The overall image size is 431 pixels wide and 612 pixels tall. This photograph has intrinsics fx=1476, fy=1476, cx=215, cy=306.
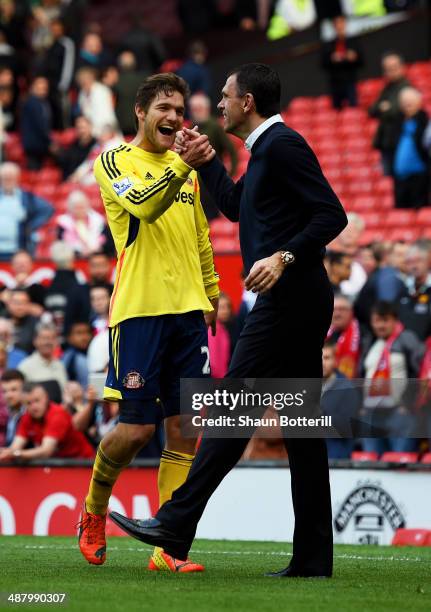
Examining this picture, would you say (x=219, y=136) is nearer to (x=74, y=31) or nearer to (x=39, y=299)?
(x=39, y=299)

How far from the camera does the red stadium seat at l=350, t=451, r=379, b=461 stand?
10.7m

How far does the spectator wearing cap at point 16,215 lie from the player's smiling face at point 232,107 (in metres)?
10.3

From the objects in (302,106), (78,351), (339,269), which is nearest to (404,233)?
(339,269)

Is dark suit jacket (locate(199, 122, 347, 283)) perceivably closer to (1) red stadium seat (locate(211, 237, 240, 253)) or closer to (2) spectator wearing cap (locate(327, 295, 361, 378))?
(2) spectator wearing cap (locate(327, 295, 361, 378))

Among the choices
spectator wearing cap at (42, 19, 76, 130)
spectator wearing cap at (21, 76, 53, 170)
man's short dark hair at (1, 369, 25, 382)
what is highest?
spectator wearing cap at (42, 19, 76, 130)

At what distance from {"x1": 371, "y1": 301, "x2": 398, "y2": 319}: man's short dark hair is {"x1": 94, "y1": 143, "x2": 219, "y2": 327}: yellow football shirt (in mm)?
4079

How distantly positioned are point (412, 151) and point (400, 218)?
920 mm

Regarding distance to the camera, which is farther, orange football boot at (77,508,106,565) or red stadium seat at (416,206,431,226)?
red stadium seat at (416,206,431,226)

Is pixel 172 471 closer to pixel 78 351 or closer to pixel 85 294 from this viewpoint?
pixel 78 351

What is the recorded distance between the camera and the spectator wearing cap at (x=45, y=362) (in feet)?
42.6

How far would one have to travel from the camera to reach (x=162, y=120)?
7.23 meters

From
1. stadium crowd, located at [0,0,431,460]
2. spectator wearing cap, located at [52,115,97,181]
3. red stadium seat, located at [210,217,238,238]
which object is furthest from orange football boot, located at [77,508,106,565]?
spectator wearing cap, located at [52,115,97,181]

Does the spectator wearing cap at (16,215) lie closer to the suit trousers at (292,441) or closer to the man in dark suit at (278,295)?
the man in dark suit at (278,295)

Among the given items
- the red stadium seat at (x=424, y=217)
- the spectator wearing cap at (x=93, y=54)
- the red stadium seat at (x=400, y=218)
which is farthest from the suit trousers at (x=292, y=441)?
the spectator wearing cap at (x=93, y=54)
